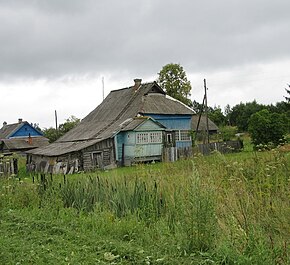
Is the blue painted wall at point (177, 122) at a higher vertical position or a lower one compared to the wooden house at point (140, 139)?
higher

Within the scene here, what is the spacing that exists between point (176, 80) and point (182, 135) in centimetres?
2326

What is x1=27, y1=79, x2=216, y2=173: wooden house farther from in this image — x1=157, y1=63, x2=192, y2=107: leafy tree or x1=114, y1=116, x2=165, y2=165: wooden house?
x1=157, y1=63, x2=192, y2=107: leafy tree

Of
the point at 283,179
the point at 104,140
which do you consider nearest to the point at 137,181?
the point at 283,179

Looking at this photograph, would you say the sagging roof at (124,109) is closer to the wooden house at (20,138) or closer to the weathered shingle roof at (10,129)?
the wooden house at (20,138)

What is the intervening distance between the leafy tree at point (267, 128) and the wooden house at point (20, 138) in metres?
33.5

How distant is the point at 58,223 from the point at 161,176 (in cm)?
269

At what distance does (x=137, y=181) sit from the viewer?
8.40m

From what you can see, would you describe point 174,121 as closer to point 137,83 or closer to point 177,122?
point 177,122

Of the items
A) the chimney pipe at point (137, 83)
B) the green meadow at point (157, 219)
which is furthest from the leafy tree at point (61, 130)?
the green meadow at point (157, 219)

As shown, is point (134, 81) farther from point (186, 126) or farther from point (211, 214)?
point (211, 214)

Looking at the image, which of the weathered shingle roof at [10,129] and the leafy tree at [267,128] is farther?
the weathered shingle roof at [10,129]

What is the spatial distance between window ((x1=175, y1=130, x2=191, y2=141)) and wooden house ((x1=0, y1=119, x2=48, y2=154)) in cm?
2539

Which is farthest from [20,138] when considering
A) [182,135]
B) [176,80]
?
[182,135]

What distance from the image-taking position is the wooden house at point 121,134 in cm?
3070
